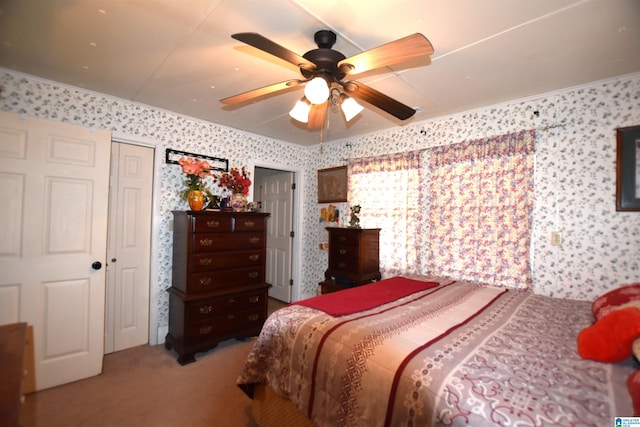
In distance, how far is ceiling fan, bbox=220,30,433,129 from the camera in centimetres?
125

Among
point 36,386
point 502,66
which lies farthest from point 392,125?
point 36,386

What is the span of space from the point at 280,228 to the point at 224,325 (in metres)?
2.02

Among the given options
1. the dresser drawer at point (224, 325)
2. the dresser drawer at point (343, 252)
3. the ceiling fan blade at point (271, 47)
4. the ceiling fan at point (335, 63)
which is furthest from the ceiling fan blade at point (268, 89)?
the dresser drawer at point (224, 325)

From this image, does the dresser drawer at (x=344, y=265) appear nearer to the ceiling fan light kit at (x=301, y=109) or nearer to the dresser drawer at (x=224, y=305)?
the dresser drawer at (x=224, y=305)

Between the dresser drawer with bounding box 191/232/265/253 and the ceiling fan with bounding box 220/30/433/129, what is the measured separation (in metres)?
1.47

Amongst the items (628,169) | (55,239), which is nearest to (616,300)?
(628,169)

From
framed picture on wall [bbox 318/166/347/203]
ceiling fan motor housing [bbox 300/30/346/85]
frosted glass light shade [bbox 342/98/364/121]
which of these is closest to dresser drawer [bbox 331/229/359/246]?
framed picture on wall [bbox 318/166/347/203]

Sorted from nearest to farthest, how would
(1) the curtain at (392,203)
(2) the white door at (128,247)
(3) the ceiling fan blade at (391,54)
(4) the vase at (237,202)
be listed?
(3) the ceiling fan blade at (391,54) < (2) the white door at (128,247) < (4) the vase at (237,202) < (1) the curtain at (392,203)

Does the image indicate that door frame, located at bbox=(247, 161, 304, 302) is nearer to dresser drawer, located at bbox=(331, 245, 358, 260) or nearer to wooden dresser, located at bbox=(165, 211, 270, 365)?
dresser drawer, located at bbox=(331, 245, 358, 260)

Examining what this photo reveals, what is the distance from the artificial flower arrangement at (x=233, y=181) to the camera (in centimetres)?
326

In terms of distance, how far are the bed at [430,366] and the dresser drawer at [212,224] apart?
57.7 inches

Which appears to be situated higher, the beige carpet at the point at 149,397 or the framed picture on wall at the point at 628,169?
the framed picture on wall at the point at 628,169

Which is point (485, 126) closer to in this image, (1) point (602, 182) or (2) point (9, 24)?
(1) point (602, 182)

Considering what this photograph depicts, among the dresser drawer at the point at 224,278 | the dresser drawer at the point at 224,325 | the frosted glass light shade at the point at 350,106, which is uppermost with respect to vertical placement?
the frosted glass light shade at the point at 350,106
